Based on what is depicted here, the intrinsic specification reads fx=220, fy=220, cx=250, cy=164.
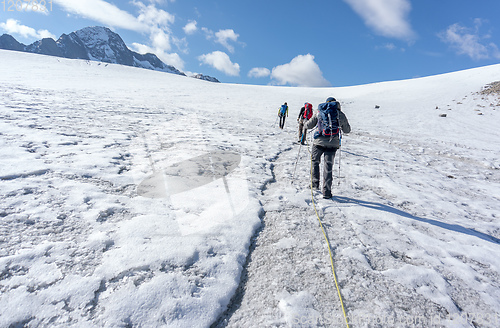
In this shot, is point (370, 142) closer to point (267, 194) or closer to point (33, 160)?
point (267, 194)

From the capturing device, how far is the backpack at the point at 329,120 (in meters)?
4.93

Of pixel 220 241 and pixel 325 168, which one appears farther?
pixel 325 168

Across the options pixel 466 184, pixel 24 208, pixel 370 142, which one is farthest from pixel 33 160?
pixel 370 142

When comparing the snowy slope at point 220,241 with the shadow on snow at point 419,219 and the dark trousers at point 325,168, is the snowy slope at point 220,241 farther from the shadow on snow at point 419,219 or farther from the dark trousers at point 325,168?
the dark trousers at point 325,168

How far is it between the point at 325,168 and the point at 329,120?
109 cm

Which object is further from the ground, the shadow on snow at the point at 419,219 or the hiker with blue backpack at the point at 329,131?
the hiker with blue backpack at the point at 329,131

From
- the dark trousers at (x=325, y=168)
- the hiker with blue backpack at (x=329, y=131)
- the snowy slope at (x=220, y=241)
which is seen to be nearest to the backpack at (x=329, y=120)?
the hiker with blue backpack at (x=329, y=131)

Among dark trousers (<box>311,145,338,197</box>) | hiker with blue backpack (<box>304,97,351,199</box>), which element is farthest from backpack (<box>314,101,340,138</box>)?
dark trousers (<box>311,145,338,197</box>)

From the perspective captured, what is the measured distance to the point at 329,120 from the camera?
495cm

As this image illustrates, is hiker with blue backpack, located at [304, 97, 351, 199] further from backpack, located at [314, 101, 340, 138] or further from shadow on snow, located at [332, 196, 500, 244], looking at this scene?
shadow on snow, located at [332, 196, 500, 244]

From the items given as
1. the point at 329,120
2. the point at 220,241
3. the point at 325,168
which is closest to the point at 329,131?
the point at 329,120

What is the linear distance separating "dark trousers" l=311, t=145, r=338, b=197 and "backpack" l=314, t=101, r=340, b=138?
1.26ft

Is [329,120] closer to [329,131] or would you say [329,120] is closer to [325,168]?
[329,131]

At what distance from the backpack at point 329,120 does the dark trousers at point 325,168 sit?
15.1 inches
